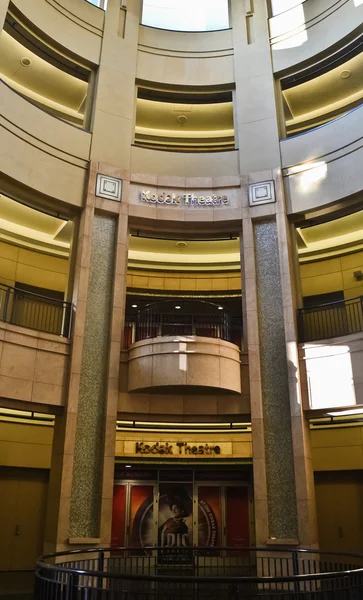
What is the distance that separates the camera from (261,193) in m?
14.8

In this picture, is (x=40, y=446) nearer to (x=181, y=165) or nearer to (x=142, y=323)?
(x=142, y=323)

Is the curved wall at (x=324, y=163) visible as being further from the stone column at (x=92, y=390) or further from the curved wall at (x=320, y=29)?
the stone column at (x=92, y=390)

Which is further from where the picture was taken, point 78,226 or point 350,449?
point 350,449

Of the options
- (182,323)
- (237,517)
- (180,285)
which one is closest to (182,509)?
(237,517)

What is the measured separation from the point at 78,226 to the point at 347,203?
762 centimetres

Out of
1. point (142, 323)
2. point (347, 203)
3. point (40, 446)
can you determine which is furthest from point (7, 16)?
point (40, 446)

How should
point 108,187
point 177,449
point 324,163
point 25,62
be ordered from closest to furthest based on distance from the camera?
point 324,163 < point 108,187 < point 25,62 < point 177,449

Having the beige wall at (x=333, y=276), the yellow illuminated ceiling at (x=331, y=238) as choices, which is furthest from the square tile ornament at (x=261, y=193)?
the beige wall at (x=333, y=276)

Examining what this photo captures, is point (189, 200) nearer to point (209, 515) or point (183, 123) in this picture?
point (183, 123)

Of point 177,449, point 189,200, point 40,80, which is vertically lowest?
point 177,449

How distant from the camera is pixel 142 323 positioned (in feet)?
49.2

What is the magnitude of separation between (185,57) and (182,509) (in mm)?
14675

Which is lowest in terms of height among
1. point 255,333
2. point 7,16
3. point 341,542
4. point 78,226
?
point 341,542

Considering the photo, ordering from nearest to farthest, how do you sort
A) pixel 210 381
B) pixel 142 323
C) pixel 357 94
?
1. pixel 210 381
2. pixel 142 323
3. pixel 357 94
